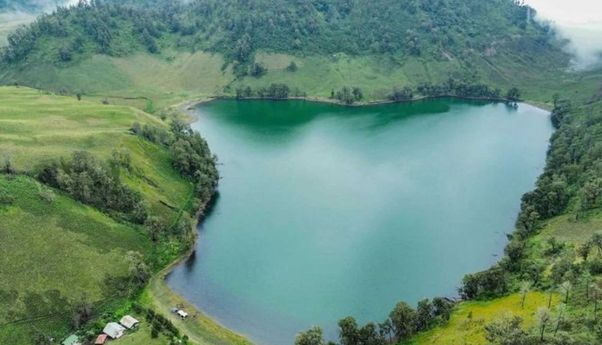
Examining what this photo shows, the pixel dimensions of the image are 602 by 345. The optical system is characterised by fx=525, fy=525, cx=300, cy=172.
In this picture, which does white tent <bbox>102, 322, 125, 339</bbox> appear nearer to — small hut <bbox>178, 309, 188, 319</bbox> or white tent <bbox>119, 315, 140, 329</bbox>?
white tent <bbox>119, 315, 140, 329</bbox>

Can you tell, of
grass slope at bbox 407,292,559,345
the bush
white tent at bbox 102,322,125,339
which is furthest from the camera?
the bush

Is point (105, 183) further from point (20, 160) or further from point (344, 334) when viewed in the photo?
point (344, 334)

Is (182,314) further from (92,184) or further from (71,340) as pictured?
(92,184)

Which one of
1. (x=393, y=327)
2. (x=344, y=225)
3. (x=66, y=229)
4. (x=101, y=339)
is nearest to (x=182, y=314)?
(x=101, y=339)

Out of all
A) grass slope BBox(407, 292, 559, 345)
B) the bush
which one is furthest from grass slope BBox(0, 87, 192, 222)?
grass slope BBox(407, 292, 559, 345)

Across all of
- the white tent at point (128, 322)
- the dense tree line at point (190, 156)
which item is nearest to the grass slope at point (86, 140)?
the dense tree line at point (190, 156)

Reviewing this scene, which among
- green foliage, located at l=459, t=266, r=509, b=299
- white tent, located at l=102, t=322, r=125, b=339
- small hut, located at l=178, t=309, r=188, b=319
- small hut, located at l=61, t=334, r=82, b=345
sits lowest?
small hut, located at l=61, t=334, r=82, b=345

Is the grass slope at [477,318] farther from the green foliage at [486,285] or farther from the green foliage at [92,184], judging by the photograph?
the green foliage at [92,184]
